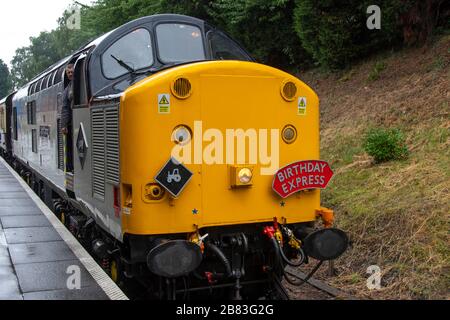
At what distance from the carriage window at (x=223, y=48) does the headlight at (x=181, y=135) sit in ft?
5.65

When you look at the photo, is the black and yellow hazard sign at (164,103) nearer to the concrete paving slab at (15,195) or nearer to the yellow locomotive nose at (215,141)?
the yellow locomotive nose at (215,141)

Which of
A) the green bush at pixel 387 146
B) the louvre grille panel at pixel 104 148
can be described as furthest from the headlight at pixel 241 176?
the green bush at pixel 387 146

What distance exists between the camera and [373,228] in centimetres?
755

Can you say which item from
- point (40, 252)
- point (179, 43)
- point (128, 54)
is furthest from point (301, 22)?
point (40, 252)

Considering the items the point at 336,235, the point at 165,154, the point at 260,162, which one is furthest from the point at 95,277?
the point at 336,235

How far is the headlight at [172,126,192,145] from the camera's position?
4.94 meters

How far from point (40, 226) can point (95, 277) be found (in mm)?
3179

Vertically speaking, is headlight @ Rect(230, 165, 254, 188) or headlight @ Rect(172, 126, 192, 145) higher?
headlight @ Rect(172, 126, 192, 145)

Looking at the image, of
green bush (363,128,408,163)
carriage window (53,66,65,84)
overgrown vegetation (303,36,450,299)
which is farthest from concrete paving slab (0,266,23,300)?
green bush (363,128,408,163)

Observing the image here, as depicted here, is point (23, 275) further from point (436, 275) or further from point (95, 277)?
point (436, 275)

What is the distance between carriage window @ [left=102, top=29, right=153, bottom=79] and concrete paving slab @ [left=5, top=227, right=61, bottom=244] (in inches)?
119

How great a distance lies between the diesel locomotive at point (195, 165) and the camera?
4867mm

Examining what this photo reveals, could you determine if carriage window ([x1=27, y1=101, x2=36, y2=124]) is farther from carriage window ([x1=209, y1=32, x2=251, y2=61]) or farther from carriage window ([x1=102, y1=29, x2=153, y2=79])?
carriage window ([x1=209, y1=32, x2=251, y2=61])

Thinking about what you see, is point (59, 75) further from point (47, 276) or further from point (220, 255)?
point (220, 255)
